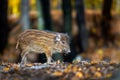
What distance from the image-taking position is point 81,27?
31.0 meters

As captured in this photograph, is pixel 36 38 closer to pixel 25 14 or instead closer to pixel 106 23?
pixel 25 14

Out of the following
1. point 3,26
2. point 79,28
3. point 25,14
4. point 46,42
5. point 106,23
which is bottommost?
point 106,23

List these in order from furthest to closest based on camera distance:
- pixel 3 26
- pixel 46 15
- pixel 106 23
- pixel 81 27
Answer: pixel 106 23 < pixel 3 26 < pixel 81 27 < pixel 46 15

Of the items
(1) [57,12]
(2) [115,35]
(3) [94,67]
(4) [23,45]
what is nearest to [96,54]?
(2) [115,35]

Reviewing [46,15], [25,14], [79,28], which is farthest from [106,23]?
[46,15]

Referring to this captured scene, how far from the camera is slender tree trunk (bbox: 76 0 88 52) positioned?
99.6 ft

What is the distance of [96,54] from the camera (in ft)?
101

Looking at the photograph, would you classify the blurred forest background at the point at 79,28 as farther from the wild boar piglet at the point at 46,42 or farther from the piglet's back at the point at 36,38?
the wild boar piglet at the point at 46,42

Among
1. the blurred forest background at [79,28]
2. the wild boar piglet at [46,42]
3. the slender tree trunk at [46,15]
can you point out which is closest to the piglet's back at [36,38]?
the wild boar piglet at [46,42]

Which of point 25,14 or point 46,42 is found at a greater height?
point 46,42

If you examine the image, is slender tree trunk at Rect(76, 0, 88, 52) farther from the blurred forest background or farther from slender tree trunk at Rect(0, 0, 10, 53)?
slender tree trunk at Rect(0, 0, 10, 53)

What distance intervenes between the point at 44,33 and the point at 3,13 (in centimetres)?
1858

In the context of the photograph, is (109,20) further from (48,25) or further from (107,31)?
(48,25)

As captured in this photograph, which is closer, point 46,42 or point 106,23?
point 46,42
